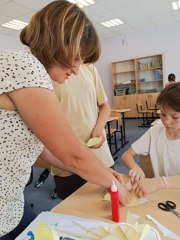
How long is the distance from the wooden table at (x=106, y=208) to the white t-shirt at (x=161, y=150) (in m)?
0.39

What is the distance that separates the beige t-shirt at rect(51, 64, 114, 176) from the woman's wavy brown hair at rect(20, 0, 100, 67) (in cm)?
49

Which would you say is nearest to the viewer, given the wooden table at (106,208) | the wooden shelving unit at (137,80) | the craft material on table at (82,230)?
the craft material on table at (82,230)

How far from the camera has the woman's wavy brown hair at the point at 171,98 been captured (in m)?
1.34

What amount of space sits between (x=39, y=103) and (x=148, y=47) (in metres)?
8.16

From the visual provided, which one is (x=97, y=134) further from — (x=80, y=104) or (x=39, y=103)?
(x=39, y=103)

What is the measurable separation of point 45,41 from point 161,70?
7776 millimetres

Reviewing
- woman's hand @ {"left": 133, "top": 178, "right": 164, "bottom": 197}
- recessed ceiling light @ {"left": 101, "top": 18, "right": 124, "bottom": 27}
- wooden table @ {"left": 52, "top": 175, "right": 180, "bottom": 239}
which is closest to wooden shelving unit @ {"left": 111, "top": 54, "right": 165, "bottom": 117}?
recessed ceiling light @ {"left": 101, "top": 18, "right": 124, "bottom": 27}

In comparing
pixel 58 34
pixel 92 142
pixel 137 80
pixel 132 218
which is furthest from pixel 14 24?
pixel 132 218

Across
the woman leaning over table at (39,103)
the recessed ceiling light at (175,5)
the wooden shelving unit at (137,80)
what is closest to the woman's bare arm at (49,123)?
the woman leaning over table at (39,103)

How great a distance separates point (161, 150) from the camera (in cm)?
150

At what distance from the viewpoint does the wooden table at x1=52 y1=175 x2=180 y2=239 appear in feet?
2.77

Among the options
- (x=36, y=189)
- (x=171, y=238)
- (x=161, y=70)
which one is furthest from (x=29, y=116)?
(x=161, y=70)

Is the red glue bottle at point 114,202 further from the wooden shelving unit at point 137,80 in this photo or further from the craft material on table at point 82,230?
the wooden shelving unit at point 137,80

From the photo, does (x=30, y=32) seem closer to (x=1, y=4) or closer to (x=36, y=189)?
(x=36, y=189)
